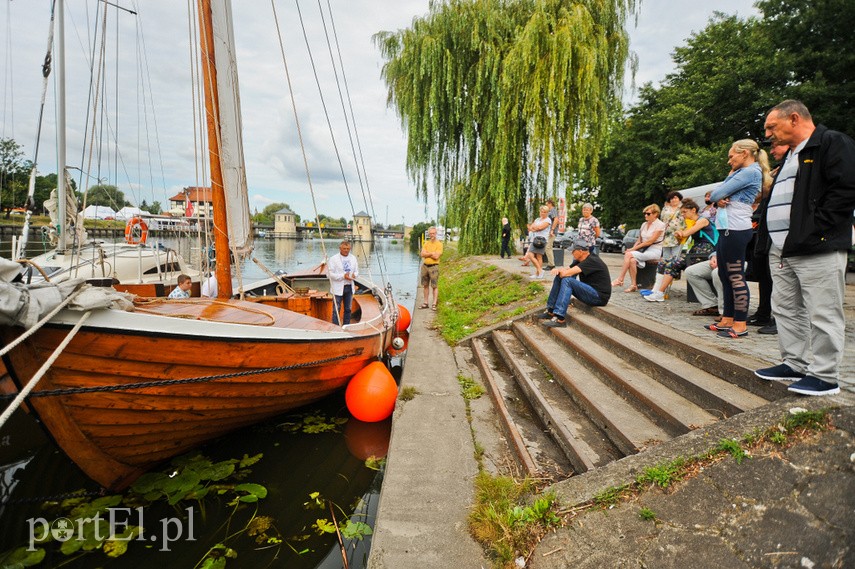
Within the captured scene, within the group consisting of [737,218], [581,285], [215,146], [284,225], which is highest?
[284,225]

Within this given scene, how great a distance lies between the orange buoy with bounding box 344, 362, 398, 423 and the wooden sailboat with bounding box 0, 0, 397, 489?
33cm

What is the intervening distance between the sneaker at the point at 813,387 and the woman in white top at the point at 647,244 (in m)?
4.19

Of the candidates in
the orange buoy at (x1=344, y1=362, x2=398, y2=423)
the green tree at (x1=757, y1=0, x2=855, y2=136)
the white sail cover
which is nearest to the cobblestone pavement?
the orange buoy at (x1=344, y1=362, x2=398, y2=423)

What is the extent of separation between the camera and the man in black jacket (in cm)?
227

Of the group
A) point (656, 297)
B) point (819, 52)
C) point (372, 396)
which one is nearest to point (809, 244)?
point (656, 297)

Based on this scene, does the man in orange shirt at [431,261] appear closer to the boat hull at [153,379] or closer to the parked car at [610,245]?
the boat hull at [153,379]

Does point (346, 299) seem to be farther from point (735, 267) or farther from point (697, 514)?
point (697, 514)

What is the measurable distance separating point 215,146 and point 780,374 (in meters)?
5.51

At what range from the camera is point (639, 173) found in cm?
2030

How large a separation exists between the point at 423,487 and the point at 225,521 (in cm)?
163

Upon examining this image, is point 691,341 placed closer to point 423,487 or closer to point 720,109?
point 423,487

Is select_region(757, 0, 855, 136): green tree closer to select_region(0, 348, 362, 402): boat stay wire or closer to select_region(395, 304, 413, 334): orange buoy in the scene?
select_region(395, 304, 413, 334): orange buoy

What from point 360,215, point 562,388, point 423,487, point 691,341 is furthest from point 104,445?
point 360,215

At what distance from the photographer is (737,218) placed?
3.71 metres
